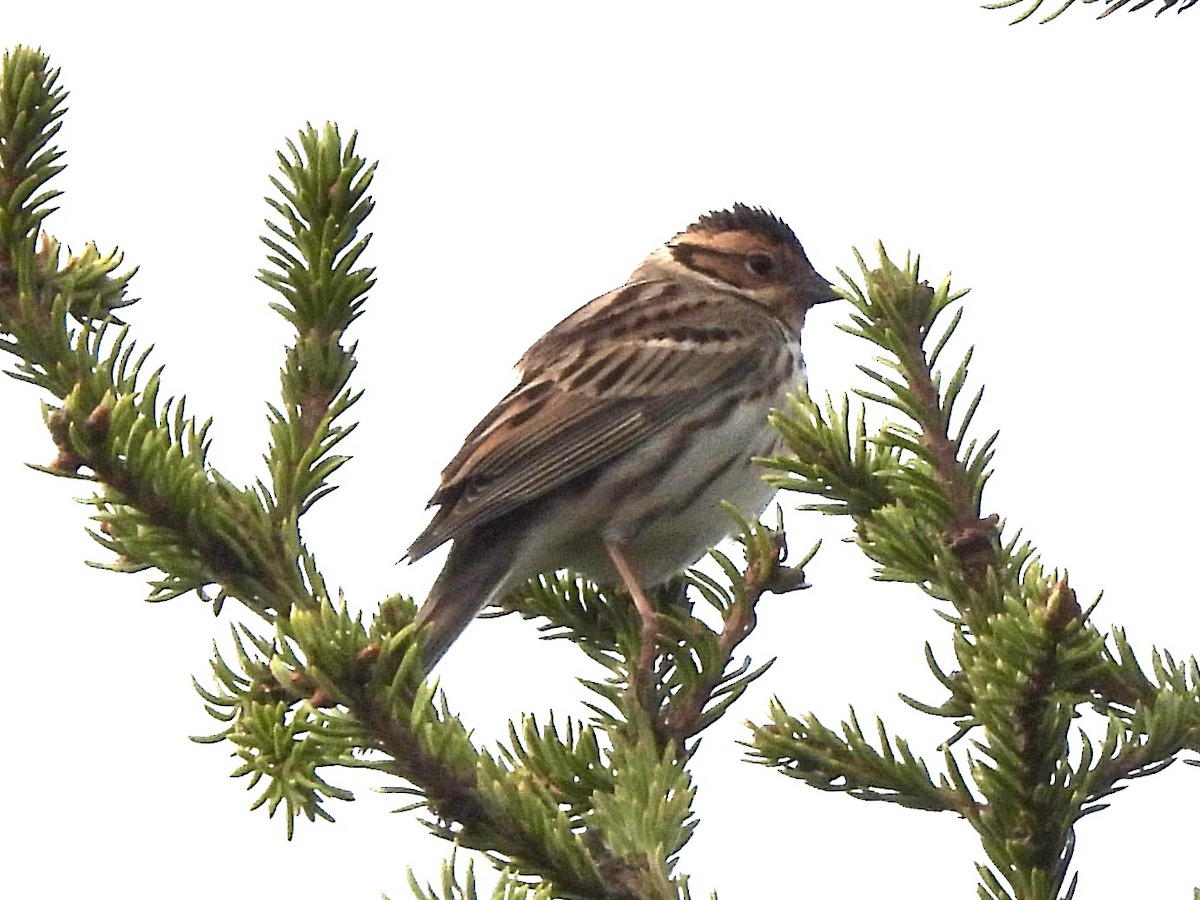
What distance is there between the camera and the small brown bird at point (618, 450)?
4711 millimetres

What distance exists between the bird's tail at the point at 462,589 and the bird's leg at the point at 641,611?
13.2 inches

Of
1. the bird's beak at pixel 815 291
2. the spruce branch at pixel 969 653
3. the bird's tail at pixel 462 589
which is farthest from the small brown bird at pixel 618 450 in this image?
the spruce branch at pixel 969 653

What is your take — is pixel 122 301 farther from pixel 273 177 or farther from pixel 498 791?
pixel 498 791

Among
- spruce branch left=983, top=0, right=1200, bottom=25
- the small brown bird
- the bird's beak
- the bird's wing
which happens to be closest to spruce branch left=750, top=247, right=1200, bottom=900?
spruce branch left=983, top=0, right=1200, bottom=25

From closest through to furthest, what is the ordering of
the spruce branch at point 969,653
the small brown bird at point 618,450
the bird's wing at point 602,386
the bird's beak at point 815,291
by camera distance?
the spruce branch at point 969,653, the small brown bird at point 618,450, the bird's wing at point 602,386, the bird's beak at point 815,291

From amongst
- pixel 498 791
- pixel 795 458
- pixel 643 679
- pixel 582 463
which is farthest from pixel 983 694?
pixel 582 463

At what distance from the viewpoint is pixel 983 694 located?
6.71 feet

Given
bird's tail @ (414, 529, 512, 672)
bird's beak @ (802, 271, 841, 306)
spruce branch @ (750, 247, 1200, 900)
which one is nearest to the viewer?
spruce branch @ (750, 247, 1200, 900)

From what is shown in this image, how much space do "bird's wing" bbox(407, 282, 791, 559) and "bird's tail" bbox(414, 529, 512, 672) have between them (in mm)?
85

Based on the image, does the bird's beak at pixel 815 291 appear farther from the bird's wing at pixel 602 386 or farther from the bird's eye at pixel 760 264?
the bird's wing at pixel 602 386

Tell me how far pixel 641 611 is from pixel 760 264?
318 cm

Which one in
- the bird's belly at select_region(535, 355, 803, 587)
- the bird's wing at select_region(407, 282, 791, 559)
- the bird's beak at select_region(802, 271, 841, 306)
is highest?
the bird's beak at select_region(802, 271, 841, 306)

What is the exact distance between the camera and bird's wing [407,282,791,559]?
506 centimetres

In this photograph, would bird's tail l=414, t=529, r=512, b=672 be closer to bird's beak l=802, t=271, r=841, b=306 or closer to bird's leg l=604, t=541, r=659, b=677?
bird's leg l=604, t=541, r=659, b=677
